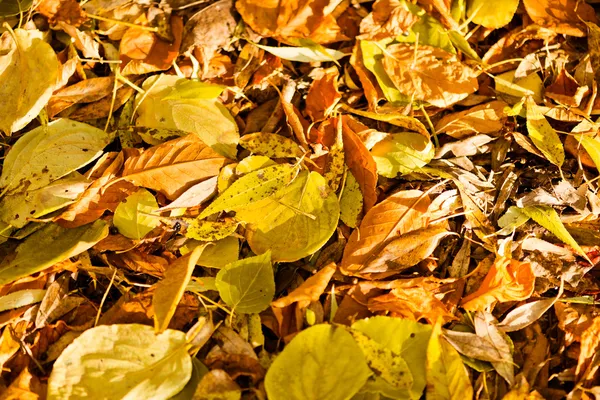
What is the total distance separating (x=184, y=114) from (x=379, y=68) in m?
0.35

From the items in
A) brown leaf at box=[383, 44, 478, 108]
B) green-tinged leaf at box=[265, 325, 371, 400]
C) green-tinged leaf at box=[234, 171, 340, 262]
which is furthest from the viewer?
brown leaf at box=[383, 44, 478, 108]

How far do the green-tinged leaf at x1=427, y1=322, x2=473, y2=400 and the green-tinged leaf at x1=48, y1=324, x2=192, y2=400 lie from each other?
A: 34 cm

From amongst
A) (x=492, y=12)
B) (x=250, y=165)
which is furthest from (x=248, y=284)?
(x=492, y=12)

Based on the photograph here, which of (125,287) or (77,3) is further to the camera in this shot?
(77,3)

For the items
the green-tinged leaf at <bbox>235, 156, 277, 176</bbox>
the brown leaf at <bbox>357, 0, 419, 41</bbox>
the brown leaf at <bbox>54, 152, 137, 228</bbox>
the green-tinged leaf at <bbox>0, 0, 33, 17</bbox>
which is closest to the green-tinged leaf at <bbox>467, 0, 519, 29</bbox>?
the brown leaf at <bbox>357, 0, 419, 41</bbox>

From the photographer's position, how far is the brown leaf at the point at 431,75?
1.02 meters

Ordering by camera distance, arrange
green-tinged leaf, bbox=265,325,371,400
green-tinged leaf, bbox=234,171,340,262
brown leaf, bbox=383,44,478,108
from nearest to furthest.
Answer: green-tinged leaf, bbox=265,325,371,400
green-tinged leaf, bbox=234,171,340,262
brown leaf, bbox=383,44,478,108

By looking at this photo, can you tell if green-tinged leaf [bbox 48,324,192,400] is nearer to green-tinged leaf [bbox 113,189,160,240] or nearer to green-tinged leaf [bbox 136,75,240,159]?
green-tinged leaf [bbox 113,189,160,240]

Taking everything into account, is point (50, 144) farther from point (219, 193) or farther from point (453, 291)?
point (453, 291)

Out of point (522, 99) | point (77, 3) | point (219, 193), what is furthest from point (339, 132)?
point (77, 3)

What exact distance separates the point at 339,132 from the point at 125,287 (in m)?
0.42

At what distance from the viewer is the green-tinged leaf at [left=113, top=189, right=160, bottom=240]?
93cm

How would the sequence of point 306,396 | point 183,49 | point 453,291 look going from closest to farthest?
point 306,396 → point 453,291 → point 183,49

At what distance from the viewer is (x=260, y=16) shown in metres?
1.06
